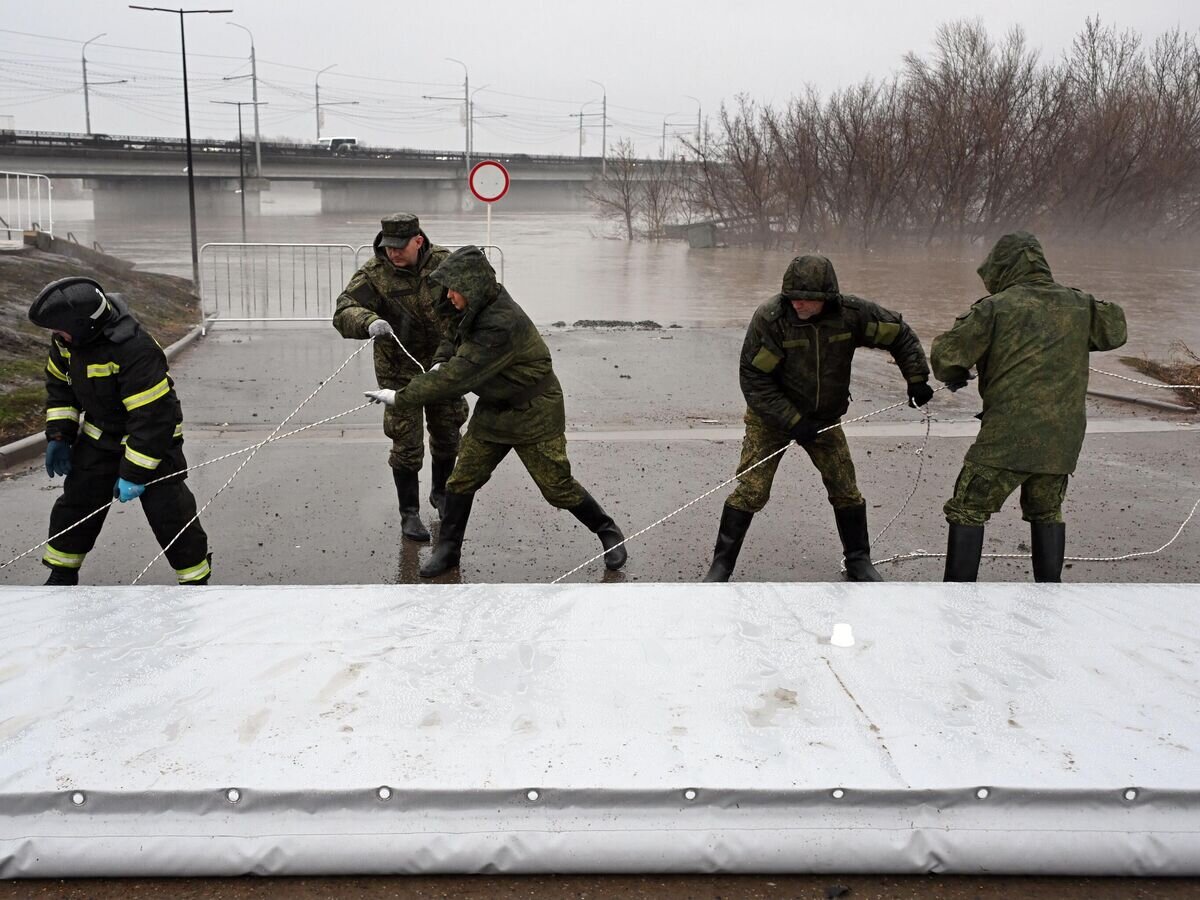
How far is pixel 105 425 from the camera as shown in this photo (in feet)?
16.0

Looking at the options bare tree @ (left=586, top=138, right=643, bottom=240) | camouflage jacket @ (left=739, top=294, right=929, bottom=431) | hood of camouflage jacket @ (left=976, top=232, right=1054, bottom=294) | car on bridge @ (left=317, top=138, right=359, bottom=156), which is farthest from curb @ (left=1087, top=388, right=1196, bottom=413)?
car on bridge @ (left=317, top=138, right=359, bottom=156)

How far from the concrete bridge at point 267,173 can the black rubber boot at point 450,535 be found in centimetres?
5893

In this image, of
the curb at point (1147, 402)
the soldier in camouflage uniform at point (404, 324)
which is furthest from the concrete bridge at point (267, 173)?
the soldier in camouflage uniform at point (404, 324)

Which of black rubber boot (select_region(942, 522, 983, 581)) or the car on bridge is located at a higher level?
the car on bridge

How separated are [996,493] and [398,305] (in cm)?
340

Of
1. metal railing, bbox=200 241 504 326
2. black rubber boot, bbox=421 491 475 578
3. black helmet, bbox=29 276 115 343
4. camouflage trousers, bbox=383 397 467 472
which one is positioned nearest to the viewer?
black helmet, bbox=29 276 115 343

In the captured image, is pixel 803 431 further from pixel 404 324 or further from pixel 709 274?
pixel 709 274

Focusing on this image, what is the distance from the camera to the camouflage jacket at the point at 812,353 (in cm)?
530

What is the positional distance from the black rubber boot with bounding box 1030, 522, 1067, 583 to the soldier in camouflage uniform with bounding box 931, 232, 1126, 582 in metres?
0.13

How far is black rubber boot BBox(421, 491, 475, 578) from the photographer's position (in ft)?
19.4

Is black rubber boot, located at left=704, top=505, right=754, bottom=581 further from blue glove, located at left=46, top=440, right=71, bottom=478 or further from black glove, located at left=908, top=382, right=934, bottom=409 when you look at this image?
blue glove, located at left=46, top=440, right=71, bottom=478

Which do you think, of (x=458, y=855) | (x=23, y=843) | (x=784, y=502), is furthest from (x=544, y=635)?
(x=784, y=502)

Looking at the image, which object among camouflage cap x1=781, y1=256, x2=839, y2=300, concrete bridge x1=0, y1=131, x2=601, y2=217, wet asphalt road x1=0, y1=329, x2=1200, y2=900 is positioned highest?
concrete bridge x1=0, y1=131, x2=601, y2=217

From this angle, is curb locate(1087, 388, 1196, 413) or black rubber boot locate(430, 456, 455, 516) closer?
black rubber boot locate(430, 456, 455, 516)
